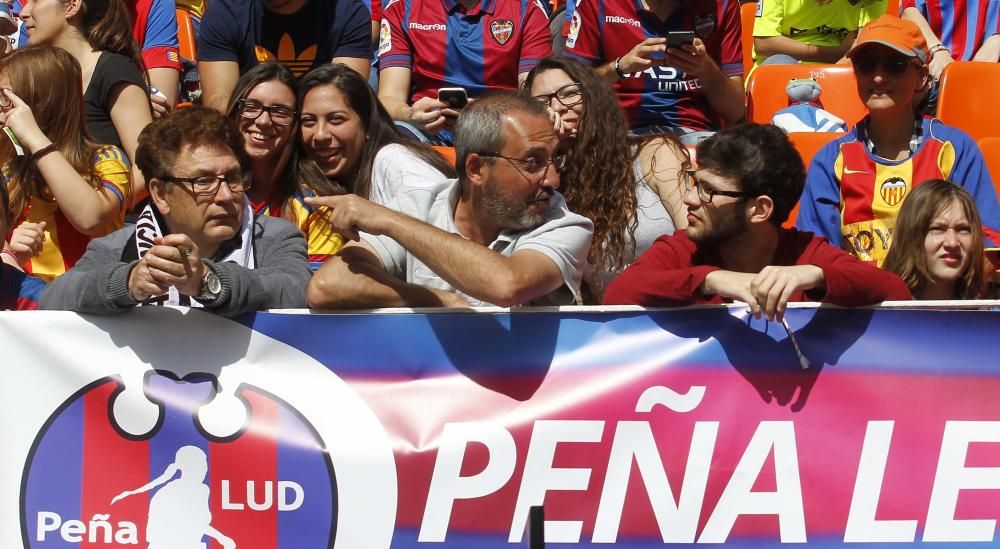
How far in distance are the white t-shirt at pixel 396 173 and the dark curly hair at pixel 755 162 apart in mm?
998

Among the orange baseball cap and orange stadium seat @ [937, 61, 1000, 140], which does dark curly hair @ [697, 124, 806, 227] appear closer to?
the orange baseball cap

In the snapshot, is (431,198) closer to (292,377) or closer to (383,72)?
(292,377)

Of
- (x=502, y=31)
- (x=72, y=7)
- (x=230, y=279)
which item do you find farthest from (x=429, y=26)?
(x=230, y=279)

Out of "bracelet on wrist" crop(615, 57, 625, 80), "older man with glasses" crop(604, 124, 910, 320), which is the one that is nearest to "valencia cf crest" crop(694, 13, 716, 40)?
"bracelet on wrist" crop(615, 57, 625, 80)

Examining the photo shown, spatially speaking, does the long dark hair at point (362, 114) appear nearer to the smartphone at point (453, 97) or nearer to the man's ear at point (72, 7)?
the smartphone at point (453, 97)

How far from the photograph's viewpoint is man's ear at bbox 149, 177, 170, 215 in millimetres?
3986

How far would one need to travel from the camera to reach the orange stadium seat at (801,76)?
6578 mm

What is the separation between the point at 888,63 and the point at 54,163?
3205mm

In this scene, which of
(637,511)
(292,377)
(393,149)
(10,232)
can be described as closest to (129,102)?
(10,232)

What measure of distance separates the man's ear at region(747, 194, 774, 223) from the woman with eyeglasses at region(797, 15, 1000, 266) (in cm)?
120

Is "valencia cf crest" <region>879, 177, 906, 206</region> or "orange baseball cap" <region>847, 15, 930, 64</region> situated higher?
"orange baseball cap" <region>847, 15, 930, 64</region>

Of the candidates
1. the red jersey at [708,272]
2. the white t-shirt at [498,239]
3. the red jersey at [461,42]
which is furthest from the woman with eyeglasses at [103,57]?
the red jersey at [708,272]

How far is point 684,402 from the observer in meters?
3.42

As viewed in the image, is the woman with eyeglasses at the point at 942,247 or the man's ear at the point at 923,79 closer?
the woman with eyeglasses at the point at 942,247
